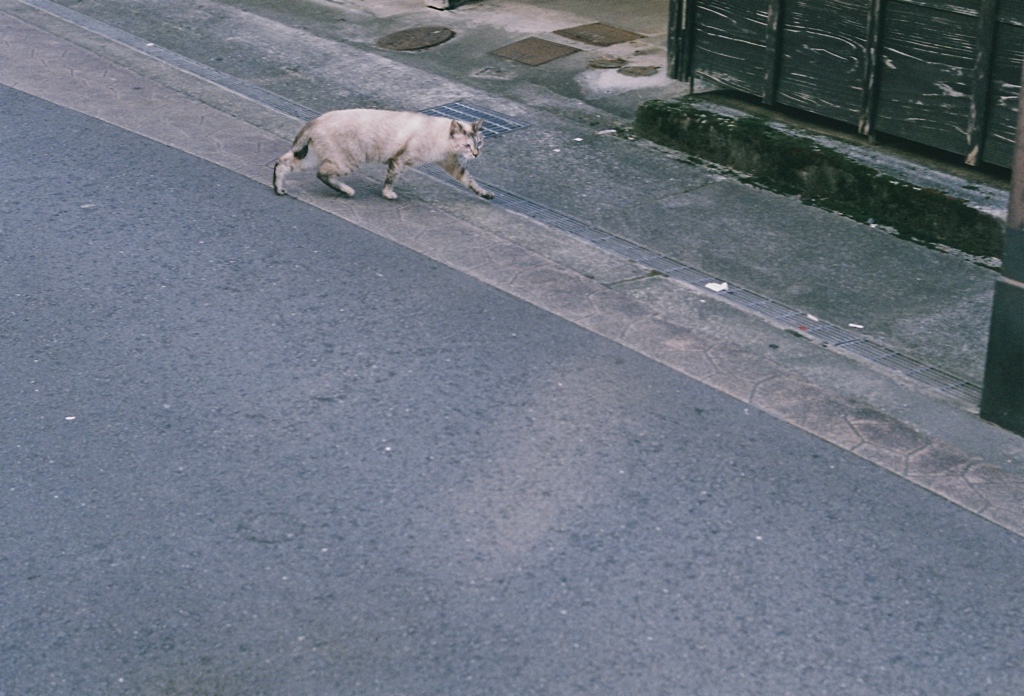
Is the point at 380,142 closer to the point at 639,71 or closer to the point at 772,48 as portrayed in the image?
the point at 772,48

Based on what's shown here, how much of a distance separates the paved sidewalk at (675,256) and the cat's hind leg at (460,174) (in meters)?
0.09

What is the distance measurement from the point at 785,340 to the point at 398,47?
6.61 metres

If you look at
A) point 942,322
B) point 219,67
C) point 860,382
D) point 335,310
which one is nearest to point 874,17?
point 942,322

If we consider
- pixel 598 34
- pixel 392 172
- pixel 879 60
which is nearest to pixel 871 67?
pixel 879 60

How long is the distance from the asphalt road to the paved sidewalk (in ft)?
0.79

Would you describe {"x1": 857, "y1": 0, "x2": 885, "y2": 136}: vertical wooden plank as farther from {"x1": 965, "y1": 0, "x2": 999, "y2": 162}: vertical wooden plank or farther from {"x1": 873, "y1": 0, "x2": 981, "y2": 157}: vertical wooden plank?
{"x1": 965, "y1": 0, "x2": 999, "y2": 162}: vertical wooden plank

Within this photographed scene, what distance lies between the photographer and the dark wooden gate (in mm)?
8422

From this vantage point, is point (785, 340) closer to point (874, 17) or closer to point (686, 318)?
point (686, 318)

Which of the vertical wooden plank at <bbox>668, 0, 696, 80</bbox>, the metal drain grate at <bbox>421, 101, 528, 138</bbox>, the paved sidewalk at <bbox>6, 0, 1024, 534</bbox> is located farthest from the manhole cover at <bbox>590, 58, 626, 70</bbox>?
the metal drain grate at <bbox>421, 101, 528, 138</bbox>

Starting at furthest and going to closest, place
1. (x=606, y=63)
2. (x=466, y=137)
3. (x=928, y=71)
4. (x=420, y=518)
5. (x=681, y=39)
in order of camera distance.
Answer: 1. (x=606, y=63)
2. (x=681, y=39)
3. (x=928, y=71)
4. (x=466, y=137)
5. (x=420, y=518)

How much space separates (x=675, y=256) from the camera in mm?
8195

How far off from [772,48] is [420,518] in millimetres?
5842

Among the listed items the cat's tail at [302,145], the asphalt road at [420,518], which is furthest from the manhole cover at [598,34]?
the asphalt road at [420,518]

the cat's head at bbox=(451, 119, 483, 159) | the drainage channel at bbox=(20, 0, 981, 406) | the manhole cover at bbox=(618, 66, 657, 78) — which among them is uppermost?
the cat's head at bbox=(451, 119, 483, 159)
